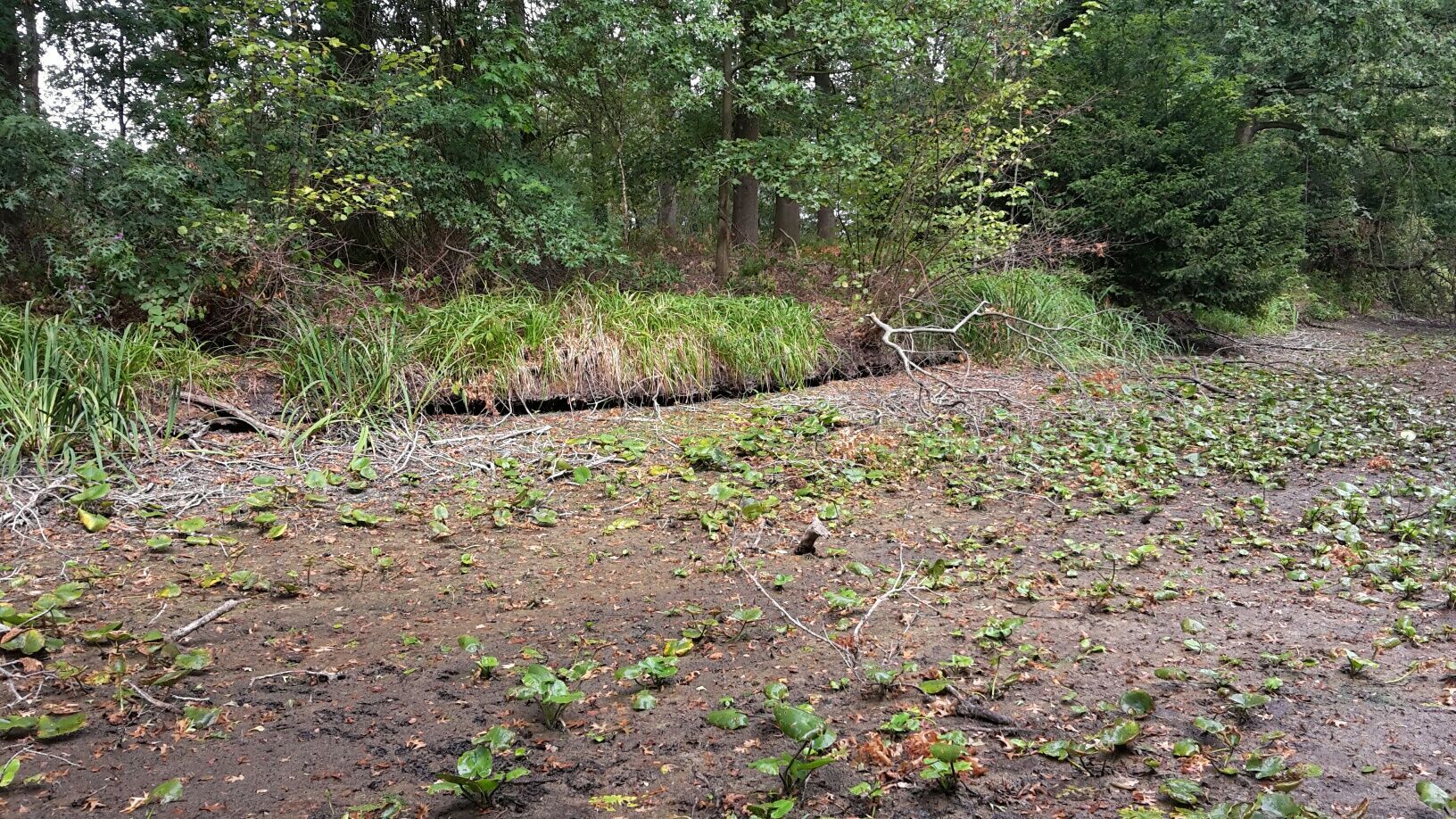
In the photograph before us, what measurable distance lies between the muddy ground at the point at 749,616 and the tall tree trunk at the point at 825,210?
179 inches

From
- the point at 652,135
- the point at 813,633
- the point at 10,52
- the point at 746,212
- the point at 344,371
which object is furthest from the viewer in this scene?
the point at 746,212

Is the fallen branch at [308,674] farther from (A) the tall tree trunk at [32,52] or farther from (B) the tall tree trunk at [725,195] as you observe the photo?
(B) the tall tree trunk at [725,195]

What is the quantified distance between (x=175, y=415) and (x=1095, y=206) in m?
9.09

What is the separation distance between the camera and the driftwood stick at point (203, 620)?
2.86 meters

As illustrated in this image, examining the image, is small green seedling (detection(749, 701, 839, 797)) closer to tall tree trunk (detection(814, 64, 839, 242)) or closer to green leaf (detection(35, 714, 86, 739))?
green leaf (detection(35, 714, 86, 739))

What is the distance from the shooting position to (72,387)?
4539mm

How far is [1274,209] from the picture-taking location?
968cm

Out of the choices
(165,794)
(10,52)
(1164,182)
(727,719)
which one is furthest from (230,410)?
(1164,182)

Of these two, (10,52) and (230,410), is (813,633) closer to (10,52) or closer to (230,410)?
(230,410)

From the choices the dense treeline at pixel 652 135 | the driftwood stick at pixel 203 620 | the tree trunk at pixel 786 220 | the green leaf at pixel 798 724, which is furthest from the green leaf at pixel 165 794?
the tree trunk at pixel 786 220

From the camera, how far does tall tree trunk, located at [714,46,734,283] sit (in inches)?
347

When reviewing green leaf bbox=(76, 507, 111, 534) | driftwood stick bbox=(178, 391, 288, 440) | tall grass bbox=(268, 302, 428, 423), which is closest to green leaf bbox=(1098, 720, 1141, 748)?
green leaf bbox=(76, 507, 111, 534)

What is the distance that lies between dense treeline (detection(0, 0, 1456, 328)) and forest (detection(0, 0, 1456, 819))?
0.19 ft

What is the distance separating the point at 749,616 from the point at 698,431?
2952 millimetres
